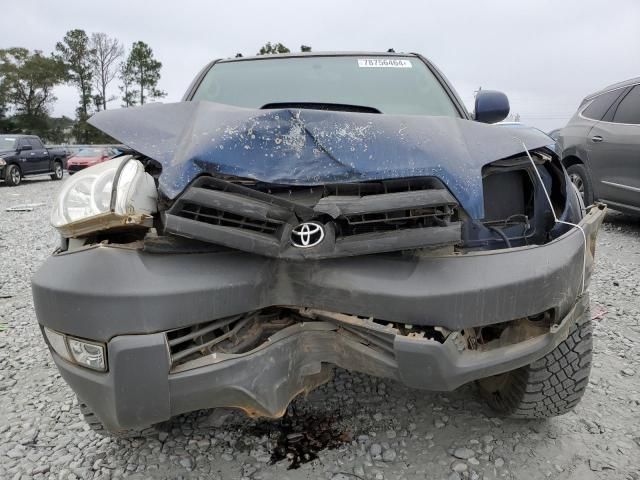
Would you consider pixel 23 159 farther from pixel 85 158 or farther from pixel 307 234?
pixel 307 234

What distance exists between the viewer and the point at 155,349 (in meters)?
1.45

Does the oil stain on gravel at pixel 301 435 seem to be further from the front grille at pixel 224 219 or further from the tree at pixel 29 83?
the tree at pixel 29 83

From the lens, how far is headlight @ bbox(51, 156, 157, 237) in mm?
1540

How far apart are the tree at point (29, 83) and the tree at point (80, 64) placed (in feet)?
3.95

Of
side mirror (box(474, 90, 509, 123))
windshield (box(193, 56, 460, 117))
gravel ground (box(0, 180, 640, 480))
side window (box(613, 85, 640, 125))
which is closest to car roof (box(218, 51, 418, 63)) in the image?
windshield (box(193, 56, 460, 117))

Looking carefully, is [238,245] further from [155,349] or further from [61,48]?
[61,48]

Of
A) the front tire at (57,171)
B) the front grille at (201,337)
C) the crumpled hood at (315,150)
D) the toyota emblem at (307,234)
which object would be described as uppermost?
the crumpled hood at (315,150)

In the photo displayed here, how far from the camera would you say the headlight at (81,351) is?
1.51m

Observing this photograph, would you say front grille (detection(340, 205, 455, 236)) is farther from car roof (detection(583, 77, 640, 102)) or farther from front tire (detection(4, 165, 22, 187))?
front tire (detection(4, 165, 22, 187))

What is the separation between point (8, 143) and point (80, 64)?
31.1 m

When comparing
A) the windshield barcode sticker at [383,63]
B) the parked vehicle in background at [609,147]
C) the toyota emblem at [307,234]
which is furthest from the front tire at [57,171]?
the toyota emblem at [307,234]

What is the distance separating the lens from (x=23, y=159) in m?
16.4

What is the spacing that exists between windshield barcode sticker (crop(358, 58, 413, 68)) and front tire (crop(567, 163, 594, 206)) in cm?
402

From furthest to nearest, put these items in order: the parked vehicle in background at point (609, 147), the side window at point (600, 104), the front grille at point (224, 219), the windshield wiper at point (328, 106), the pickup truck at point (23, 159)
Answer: the pickup truck at point (23, 159) < the side window at point (600, 104) < the parked vehicle in background at point (609, 147) < the windshield wiper at point (328, 106) < the front grille at point (224, 219)
